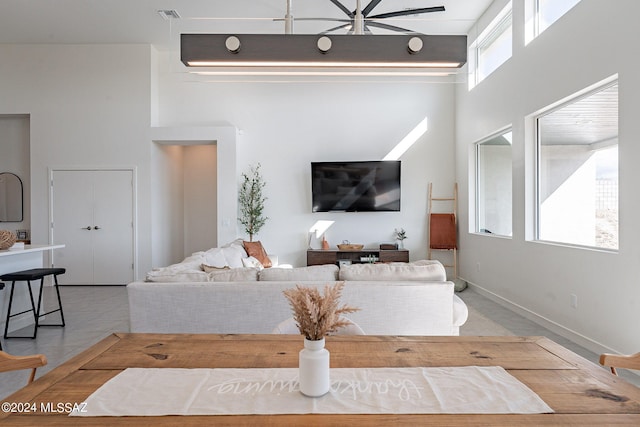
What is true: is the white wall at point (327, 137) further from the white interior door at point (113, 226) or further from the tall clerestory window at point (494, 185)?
the white interior door at point (113, 226)

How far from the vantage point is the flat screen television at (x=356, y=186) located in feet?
22.7

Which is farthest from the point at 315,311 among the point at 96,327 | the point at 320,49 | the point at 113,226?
the point at 113,226

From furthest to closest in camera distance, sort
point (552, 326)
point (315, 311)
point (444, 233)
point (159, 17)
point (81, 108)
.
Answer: point (444, 233) < point (81, 108) < point (159, 17) < point (552, 326) < point (315, 311)

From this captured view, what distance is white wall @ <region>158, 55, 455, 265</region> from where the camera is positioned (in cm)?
709

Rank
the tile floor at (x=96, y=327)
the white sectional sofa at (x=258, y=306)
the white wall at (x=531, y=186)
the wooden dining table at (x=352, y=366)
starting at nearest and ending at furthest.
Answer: the wooden dining table at (x=352, y=366) → the white sectional sofa at (x=258, y=306) → the white wall at (x=531, y=186) → the tile floor at (x=96, y=327)

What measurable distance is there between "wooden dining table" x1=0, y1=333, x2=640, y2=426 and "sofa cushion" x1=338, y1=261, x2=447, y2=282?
1172mm

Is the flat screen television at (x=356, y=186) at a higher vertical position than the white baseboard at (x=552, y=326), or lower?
higher

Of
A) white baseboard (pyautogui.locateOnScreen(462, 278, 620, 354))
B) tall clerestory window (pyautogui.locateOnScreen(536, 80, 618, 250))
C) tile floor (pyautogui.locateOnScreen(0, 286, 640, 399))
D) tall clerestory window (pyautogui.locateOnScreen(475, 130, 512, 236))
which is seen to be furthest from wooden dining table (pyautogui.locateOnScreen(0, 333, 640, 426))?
tall clerestory window (pyautogui.locateOnScreen(475, 130, 512, 236))

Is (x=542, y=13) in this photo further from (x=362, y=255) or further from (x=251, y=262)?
(x=251, y=262)

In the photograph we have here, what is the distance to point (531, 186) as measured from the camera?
4605mm

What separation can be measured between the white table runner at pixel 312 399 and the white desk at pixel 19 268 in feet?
11.6

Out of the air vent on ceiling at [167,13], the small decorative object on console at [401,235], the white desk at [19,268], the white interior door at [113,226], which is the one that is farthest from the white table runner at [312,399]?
the white interior door at [113,226]

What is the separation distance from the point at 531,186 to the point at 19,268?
5.60 meters

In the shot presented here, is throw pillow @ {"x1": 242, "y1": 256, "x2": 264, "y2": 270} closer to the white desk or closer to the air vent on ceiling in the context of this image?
the white desk
